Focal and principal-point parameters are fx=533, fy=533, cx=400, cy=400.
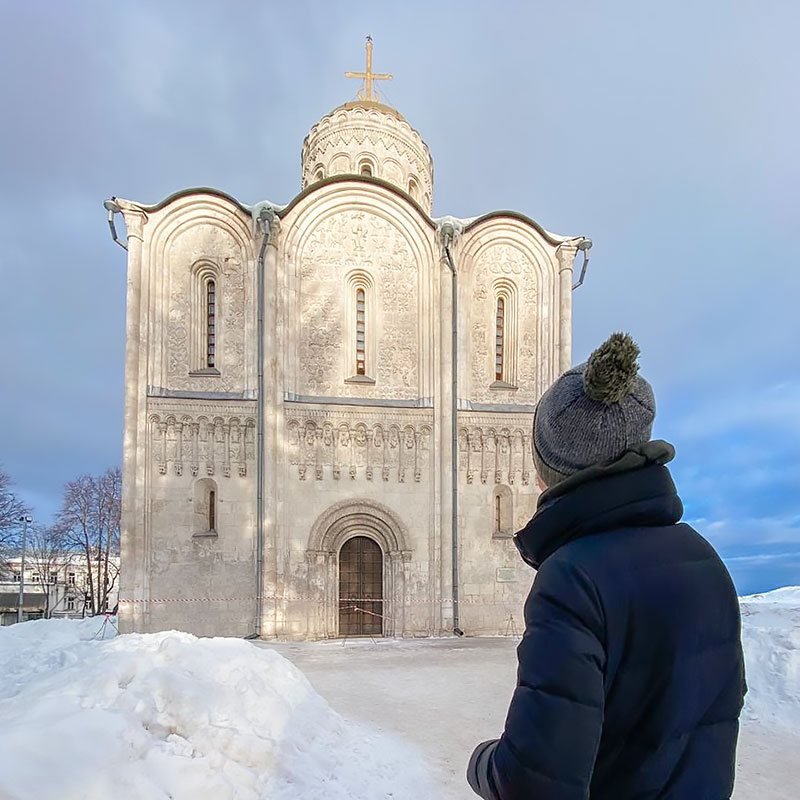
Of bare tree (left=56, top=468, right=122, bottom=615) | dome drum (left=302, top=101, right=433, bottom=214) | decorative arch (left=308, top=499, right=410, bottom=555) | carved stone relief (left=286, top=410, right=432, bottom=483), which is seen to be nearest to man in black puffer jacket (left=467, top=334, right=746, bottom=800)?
decorative arch (left=308, top=499, right=410, bottom=555)

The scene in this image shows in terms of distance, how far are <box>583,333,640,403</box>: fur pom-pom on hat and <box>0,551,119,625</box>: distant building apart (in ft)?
114

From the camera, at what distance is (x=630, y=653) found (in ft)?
3.54

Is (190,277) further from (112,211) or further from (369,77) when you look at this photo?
(369,77)

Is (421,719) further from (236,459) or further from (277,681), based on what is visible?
(236,459)

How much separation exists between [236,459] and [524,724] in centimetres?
1289

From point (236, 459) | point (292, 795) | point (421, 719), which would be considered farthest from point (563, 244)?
point (292, 795)

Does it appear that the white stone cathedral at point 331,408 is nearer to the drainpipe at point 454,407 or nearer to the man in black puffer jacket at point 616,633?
the drainpipe at point 454,407

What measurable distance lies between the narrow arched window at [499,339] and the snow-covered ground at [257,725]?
27.0 ft

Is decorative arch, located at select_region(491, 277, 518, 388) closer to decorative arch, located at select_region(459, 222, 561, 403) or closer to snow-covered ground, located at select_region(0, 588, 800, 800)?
decorative arch, located at select_region(459, 222, 561, 403)

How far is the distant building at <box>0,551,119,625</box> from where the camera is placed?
32.2 meters

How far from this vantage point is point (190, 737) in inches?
163

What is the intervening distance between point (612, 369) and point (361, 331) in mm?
13516

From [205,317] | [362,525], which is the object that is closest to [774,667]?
[362,525]

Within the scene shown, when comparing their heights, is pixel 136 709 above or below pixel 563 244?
below
